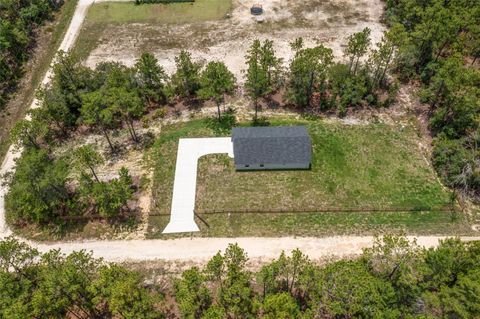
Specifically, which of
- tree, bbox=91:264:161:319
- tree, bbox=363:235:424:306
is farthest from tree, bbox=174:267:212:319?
tree, bbox=363:235:424:306

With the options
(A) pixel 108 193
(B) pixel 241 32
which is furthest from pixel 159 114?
(B) pixel 241 32

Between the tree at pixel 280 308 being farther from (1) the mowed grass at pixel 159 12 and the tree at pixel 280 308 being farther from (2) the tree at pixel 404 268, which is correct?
(1) the mowed grass at pixel 159 12

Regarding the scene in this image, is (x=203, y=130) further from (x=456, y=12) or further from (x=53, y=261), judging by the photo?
(x=456, y=12)

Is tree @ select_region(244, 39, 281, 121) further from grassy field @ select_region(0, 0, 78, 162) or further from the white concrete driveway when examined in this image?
grassy field @ select_region(0, 0, 78, 162)

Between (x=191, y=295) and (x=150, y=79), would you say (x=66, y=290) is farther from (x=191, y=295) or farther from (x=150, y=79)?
(x=150, y=79)

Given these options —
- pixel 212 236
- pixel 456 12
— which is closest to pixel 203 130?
pixel 212 236
